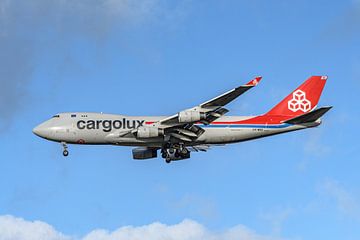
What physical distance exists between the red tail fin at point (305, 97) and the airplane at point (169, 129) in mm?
1330

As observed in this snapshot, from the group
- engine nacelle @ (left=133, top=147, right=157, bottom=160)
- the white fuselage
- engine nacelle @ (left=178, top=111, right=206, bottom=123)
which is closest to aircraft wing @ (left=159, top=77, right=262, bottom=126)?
engine nacelle @ (left=178, top=111, right=206, bottom=123)

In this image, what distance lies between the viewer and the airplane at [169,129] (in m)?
80.5

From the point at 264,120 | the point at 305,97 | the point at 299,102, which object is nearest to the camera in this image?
the point at 264,120

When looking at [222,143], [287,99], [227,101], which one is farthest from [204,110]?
[287,99]

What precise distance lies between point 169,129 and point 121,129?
505 cm

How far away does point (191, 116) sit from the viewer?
255ft

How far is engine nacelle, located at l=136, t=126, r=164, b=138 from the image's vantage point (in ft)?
261

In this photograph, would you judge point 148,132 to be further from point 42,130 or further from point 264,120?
point 264,120

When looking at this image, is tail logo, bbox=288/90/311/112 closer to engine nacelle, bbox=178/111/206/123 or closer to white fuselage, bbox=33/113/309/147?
white fuselage, bbox=33/113/309/147

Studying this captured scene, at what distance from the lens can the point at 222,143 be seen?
277 ft

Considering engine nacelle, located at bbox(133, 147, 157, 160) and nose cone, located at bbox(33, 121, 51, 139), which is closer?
nose cone, located at bbox(33, 121, 51, 139)

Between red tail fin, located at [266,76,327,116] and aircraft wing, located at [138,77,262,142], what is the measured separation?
436 inches

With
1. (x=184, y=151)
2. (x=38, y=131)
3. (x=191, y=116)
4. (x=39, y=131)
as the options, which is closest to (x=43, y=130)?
(x=39, y=131)

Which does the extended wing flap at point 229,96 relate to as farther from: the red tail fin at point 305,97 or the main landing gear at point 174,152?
the red tail fin at point 305,97
